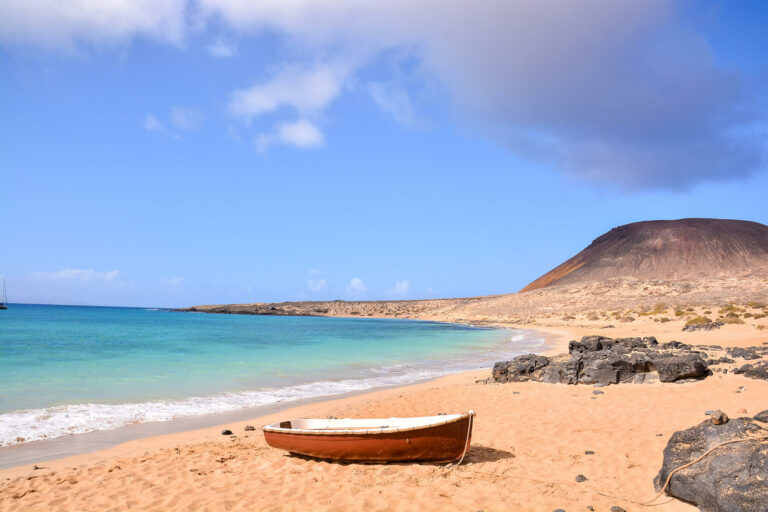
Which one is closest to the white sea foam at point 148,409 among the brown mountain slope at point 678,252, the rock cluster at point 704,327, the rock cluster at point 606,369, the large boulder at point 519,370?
the large boulder at point 519,370

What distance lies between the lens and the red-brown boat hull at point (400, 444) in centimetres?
784

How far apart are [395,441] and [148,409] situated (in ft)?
28.7

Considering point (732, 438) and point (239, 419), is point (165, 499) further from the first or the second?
point (732, 438)

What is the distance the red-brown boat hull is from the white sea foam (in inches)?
248

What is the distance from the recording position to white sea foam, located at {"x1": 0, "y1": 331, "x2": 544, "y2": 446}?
10.7 meters

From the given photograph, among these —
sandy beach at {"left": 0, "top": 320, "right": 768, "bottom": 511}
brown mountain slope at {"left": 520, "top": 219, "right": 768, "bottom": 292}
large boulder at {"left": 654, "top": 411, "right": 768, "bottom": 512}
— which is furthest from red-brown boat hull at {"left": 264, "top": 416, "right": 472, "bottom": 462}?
brown mountain slope at {"left": 520, "top": 219, "right": 768, "bottom": 292}

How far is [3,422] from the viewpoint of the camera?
11.0m

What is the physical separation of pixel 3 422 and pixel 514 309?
77784 mm

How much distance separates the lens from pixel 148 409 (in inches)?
510

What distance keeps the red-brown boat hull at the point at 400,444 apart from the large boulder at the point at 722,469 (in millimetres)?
3082

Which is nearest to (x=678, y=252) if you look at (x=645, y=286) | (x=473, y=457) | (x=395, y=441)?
(x=645, y=286)

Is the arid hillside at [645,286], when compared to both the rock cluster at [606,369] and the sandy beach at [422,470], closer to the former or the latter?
the rock cluster at [606,369]

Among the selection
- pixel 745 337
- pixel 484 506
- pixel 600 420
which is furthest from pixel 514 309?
pixel 484 506

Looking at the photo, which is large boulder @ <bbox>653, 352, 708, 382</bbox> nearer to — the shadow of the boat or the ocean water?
the shadow of the boat
